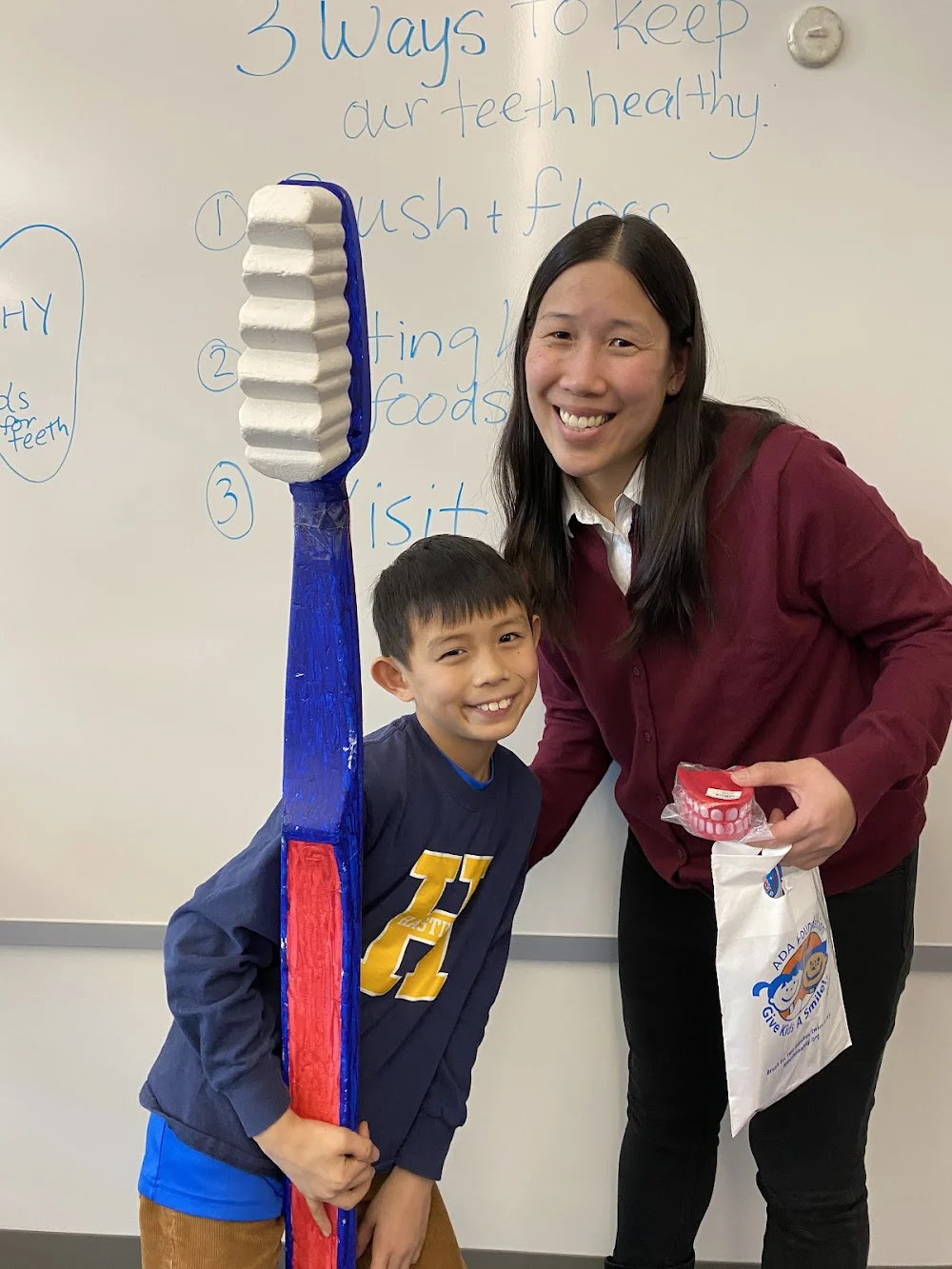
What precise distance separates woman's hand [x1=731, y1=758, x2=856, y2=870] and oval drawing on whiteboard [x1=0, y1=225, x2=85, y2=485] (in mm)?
857

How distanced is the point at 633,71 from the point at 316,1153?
1.04 meters

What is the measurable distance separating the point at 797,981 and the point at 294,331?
0.65 meters

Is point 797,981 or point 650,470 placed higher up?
point 650,470

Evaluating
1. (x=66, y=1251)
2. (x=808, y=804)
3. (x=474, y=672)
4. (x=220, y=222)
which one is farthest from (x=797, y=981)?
(x=66, y=1251)

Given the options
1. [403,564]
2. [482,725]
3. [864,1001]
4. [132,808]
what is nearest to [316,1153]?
[482,725]

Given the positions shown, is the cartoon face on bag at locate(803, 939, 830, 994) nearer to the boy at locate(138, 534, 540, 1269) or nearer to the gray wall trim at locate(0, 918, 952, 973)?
the boy at locate(138, 534, 540, 1269)

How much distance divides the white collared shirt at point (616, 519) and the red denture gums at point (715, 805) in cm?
21

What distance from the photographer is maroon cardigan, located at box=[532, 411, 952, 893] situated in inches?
35.0

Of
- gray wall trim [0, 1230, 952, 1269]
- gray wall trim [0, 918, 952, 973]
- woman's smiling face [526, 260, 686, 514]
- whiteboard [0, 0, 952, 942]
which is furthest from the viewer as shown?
gray wall trim [0, 1230, 952, 1269]

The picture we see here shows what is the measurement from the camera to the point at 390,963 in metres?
0.84

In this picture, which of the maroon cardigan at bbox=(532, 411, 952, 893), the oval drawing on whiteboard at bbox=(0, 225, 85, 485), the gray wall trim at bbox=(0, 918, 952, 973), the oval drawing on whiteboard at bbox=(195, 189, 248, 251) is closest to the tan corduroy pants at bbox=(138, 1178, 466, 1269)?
the maroon cardigan at bbox=(532, 411, 952, 893)

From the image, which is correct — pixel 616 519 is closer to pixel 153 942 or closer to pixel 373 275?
pixel 373 275

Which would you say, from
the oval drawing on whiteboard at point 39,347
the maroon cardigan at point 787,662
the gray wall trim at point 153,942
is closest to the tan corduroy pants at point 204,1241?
the maroon cardigan at point 787,662

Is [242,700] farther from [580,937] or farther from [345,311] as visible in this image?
[345,311]
